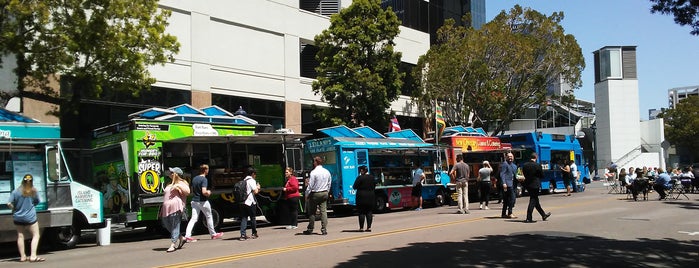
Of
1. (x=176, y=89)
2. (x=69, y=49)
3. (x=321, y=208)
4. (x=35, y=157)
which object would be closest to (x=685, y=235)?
(x=321, y=208)

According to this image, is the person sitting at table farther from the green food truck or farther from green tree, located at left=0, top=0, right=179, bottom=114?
green tree, located at left=0, top=0, right=179, bottom=114

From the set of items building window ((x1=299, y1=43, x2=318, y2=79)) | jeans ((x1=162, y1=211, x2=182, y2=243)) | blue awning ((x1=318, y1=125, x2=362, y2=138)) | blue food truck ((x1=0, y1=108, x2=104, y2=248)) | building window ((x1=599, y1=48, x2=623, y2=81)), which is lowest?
jeans ((x1=162, y1=211, x2=182, y2=243))

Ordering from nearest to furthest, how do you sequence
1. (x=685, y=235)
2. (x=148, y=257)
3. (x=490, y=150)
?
(x=148, y=257) < (x=685, y=235) < (x=490, y=150)

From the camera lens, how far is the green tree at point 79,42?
46.8 feet

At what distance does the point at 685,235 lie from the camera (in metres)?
12.3

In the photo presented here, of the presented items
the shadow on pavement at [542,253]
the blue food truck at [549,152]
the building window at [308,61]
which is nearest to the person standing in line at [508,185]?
the shadow on pavement at [542,253]

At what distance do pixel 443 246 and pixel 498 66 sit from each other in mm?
22144

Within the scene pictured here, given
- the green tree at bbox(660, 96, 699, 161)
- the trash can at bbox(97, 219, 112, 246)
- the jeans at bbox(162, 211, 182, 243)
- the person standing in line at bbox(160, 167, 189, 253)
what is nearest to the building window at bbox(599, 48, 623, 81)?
the green tree at bbox(660, 96, 699, 161)

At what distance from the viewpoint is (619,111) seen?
176 feet

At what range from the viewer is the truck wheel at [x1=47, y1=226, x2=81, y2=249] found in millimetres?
13195

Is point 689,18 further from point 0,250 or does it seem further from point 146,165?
point 0,250

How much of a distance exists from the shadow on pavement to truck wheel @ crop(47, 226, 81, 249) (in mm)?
7228

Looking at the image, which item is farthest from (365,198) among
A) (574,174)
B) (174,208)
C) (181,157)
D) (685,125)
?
(685,125)

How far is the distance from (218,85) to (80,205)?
42.9 feet
